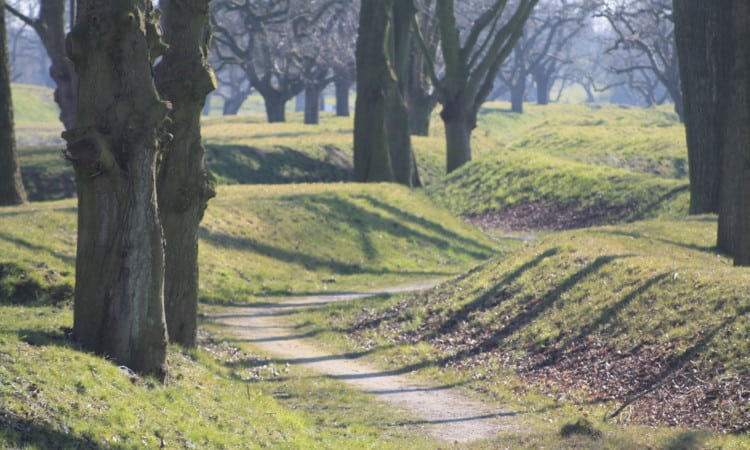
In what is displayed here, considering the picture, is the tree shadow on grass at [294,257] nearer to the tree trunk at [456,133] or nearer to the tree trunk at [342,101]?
the tree trunk at [456,133]

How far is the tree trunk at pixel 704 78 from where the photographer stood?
20.9m

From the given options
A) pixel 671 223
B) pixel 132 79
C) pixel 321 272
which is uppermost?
pixel 132 79

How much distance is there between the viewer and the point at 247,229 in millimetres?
26219

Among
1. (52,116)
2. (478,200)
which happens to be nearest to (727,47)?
(478,200)

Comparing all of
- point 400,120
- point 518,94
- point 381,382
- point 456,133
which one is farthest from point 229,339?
point 518,94

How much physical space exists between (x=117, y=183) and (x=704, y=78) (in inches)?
581

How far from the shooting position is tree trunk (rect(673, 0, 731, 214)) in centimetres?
2091

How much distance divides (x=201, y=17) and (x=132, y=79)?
290 cm

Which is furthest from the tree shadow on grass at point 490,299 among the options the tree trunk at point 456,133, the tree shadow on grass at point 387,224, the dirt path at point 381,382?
the tree trunk at point 456,133

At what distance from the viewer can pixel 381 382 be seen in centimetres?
1465

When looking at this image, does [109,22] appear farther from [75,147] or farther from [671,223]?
[671,223]

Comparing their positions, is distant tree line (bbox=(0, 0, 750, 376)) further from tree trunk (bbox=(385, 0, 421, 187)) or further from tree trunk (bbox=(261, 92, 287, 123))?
tree trunk (bbox=(261, 92, 287, 123))

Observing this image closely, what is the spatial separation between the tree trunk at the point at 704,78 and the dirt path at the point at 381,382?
363 inches

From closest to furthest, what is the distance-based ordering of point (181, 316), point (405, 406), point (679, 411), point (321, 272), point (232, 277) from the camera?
point (679, 411) < point (405, 406) < point (181, 316) < point (232, 277) < point (321, 272)
